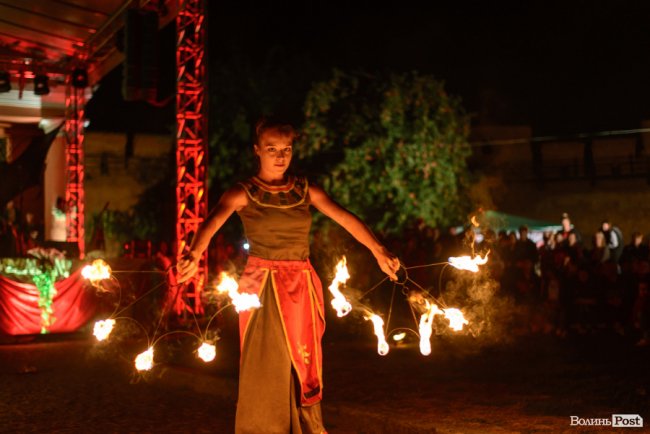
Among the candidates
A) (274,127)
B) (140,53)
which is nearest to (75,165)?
(140,53)

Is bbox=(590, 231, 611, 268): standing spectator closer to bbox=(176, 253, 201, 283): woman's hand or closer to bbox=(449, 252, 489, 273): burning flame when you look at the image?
bbox=(449, 252, 489, 273): burning flame

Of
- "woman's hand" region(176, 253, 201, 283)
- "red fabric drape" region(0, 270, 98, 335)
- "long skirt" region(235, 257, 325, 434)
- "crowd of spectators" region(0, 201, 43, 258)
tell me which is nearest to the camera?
"woman's hand" region(176, 253, 201, 283)

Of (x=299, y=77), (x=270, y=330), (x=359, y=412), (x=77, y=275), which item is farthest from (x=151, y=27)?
(x=299, y=77)

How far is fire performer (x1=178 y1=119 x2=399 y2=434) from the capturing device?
549 cm

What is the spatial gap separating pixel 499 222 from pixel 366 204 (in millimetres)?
3604

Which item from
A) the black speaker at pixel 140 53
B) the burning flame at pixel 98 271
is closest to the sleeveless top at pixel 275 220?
the burning flame at pixel 98 271

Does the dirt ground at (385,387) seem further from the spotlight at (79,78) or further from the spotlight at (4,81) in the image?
the spotlight at (79,78)

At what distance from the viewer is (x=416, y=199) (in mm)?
20688

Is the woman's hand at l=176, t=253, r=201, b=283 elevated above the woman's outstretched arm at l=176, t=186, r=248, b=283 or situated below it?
below

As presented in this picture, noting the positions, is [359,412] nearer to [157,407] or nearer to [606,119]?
[157,407]

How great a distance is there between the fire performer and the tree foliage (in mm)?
14727

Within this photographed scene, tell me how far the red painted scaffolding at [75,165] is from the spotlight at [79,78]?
130 centimetres

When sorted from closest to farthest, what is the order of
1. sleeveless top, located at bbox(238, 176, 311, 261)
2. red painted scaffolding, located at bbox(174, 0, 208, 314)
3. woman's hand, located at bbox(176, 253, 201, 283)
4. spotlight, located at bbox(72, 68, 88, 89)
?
woman's hand, located at bbox(176, 253, 201, 283)
sleeveless top, located at bbox(238, 176, 311, 261)
red painted scaffolding, located at bbox(174, 0, 208, 314)
spotlight, located at bbox(72, 68, 88, 89)

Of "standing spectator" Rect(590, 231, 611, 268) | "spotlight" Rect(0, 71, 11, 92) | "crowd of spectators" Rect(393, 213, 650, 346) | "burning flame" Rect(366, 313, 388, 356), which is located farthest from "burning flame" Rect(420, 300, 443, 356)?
"spotlight" Rect(0, 71, 11, 92)
